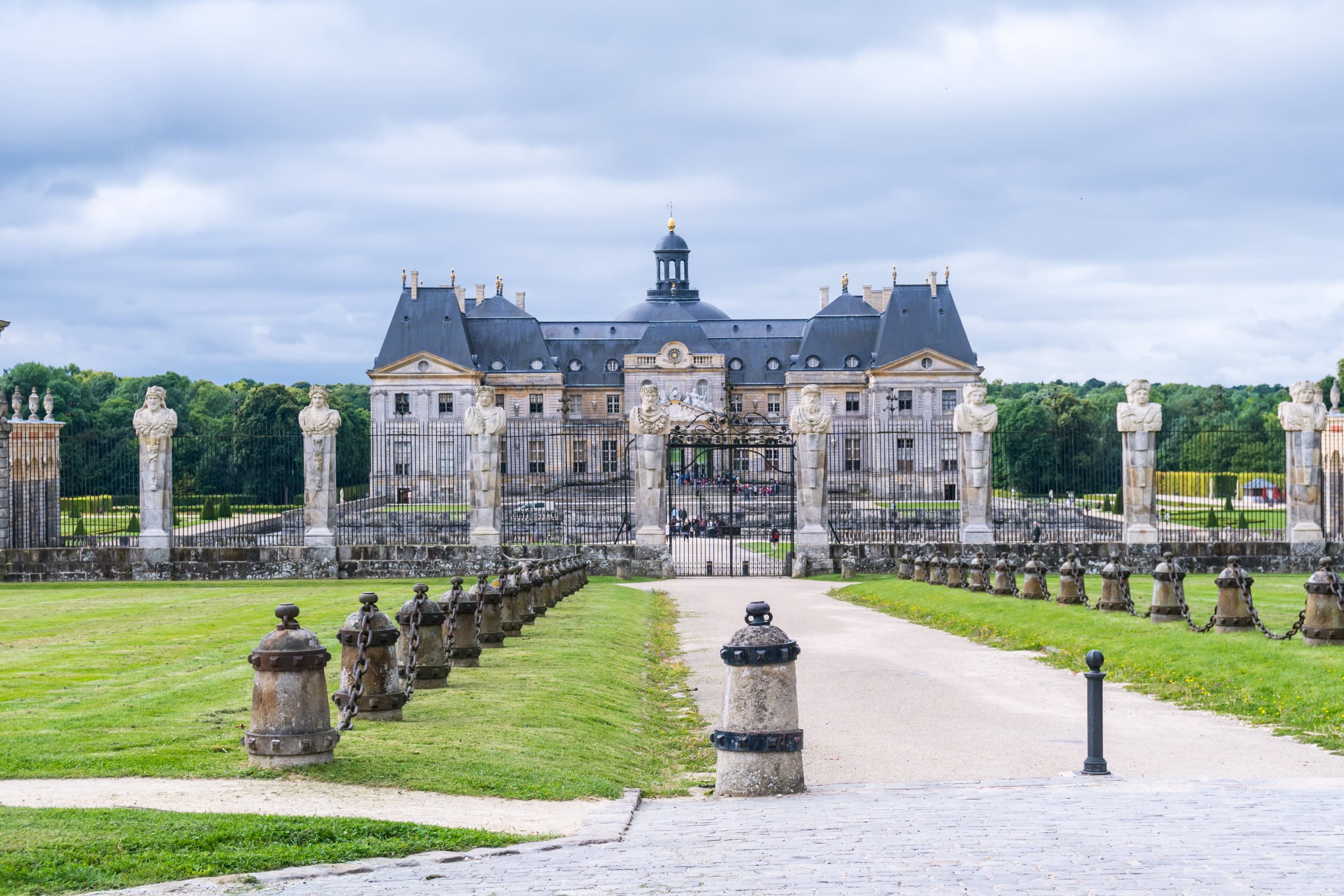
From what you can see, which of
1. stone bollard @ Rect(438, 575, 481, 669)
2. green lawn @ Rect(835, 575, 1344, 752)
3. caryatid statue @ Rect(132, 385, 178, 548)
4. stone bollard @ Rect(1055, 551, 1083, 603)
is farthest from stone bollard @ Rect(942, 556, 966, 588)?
caryatid statue @ Rect(132, 385, 178, 548)

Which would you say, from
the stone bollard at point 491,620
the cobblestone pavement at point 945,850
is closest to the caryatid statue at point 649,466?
the stone bollard at point 491,620

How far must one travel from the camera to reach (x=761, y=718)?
21.8 ft

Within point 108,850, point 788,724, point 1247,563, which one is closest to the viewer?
point 108,850

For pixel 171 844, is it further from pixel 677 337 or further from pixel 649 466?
pixel 677 337

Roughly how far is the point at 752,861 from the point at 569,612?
1172cm

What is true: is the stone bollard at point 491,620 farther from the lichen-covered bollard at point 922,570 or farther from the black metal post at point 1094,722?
the lichen-covered bollard at point 922,570

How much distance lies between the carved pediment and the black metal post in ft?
253

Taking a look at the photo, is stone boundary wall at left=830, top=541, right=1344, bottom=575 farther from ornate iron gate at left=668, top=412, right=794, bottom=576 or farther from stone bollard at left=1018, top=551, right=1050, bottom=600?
stone bollard at left=1018, top=551, right=1050, bottom=600

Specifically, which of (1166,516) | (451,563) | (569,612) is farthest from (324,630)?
(1166,516)

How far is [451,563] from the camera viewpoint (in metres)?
24.2

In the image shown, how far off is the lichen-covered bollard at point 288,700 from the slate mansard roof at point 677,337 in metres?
78.1

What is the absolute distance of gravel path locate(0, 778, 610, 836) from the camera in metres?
5.83

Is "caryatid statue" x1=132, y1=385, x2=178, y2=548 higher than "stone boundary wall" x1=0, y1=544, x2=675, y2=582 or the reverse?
higher

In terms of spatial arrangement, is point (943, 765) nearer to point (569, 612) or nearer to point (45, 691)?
point (45, 691)
